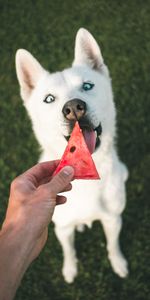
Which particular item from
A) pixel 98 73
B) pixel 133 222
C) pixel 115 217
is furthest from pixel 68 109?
pixel 133 222

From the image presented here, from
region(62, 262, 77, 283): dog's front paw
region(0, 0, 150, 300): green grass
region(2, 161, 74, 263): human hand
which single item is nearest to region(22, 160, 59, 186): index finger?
region(2, 161, 74, 263): human hand

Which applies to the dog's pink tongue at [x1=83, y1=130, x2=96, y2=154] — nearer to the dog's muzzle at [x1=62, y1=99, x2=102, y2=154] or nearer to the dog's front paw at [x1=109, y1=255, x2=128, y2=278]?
the dog's muzzle at [x1=62, y1=99, x2=102, y2=154]

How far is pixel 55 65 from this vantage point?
607 cm

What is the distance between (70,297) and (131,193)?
1.30 metres

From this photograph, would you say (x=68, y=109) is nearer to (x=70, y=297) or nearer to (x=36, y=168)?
(x=36, y=168)

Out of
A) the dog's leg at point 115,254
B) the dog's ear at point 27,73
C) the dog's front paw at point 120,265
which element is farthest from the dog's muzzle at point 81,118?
the dog's front paw at point 120,265

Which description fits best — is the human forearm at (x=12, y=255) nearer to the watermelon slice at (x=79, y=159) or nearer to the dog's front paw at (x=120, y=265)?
→ the watermelon slice at (x=79, y=159)

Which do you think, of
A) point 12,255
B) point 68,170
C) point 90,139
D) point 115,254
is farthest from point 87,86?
point 115,254

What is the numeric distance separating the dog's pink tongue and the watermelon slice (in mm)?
279

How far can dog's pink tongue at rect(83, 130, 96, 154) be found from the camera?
131 inches

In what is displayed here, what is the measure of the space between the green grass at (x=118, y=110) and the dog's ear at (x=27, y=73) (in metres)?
1.83

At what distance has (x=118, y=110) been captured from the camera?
5551mm

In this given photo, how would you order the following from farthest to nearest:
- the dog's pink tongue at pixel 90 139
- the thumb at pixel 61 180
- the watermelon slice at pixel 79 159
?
the dog's pink tongue at pixel 90 139 → the watermelon slice at pixel 79 159 → the thumb at pixel 61 180

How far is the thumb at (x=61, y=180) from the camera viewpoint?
2829 millimetres
